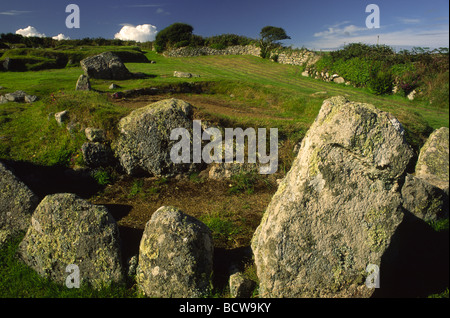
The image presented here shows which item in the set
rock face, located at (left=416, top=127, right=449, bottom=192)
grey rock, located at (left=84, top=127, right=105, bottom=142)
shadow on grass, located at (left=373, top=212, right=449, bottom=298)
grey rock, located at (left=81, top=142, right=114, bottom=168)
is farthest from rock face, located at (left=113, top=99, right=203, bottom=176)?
rock face, located at (left=416, top=127, right=449, bottom=192)

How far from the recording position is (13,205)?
24.0 ft

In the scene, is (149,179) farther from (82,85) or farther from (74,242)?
(82,85)

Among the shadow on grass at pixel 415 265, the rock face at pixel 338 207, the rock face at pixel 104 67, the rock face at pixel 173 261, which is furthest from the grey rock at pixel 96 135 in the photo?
the rock face at pixel 104 67

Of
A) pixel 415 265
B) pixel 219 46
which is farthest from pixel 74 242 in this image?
pixel 219 46

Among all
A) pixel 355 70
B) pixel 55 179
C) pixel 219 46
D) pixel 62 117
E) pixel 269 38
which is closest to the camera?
pixel 55 179

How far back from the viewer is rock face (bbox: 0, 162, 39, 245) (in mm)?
7215

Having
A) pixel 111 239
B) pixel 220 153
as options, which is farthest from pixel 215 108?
pixel 111 239

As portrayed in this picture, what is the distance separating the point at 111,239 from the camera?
6.06m

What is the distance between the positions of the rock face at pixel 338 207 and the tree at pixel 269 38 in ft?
96.7

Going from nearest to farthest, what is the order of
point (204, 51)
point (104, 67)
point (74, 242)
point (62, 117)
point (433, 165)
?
point (74, 242) → point (433, 165) → point (62, 117) → point (104, 67) → point (204, 51)

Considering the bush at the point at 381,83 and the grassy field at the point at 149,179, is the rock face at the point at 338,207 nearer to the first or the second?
the grassy field at the point at 149,179

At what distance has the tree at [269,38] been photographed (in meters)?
32.1

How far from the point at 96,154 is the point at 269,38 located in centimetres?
2881

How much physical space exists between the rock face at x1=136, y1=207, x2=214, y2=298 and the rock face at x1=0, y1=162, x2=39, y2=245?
12.0 feet
